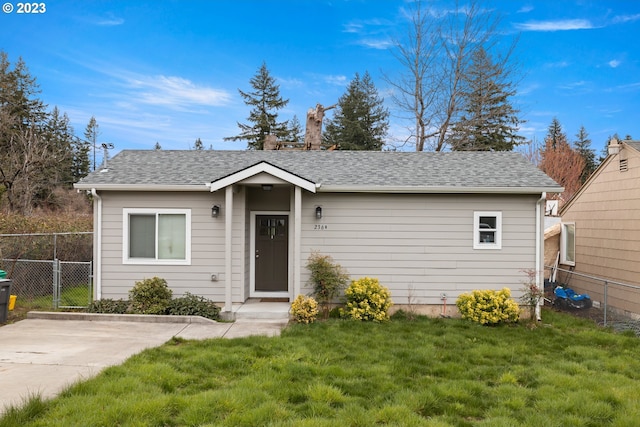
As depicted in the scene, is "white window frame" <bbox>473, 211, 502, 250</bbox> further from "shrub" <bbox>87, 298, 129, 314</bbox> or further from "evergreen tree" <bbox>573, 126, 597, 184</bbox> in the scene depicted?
"evergreen tree" <bbox>573, 126, 597, 184</bbox>

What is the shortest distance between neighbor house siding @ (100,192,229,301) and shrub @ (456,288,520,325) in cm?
488

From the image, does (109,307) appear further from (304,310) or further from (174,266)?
(304,310)

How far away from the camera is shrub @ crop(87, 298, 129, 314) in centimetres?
846

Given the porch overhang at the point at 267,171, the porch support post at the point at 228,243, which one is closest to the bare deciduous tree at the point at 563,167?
the porch overhang at the point at 267,171

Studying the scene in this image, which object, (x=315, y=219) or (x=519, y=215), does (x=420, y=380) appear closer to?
(x=315, y=219)

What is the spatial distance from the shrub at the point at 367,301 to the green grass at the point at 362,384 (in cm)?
107

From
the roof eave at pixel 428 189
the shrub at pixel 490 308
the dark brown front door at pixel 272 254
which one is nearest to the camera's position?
the shrub at pixel 490 308

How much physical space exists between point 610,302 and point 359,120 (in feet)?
76.1

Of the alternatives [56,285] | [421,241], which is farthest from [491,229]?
[56,285]

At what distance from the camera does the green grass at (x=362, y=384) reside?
389 centimetres

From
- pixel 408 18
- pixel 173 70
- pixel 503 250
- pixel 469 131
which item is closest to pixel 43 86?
pixel 173 70

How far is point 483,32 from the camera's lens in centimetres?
1822

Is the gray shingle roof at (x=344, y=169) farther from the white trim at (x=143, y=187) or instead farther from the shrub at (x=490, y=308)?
the shrub at (x=490, y=308)

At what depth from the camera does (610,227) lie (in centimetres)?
1035
